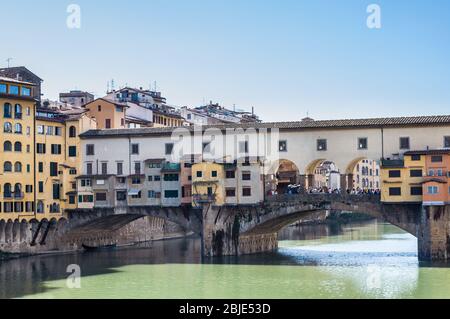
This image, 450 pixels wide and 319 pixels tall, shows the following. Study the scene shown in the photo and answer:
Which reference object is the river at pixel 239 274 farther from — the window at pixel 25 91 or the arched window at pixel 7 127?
the window at pixel 25 91

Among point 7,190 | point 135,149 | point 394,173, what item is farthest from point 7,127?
point 394,173

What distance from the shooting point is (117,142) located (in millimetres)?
58000

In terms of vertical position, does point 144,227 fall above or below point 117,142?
below

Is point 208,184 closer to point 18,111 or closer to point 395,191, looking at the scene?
point 395,191

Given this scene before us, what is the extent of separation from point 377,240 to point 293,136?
18.4 m

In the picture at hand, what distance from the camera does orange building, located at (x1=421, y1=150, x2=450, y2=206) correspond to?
4734 centimetres

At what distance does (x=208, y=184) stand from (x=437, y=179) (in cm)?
1476

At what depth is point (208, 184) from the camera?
2094 inches

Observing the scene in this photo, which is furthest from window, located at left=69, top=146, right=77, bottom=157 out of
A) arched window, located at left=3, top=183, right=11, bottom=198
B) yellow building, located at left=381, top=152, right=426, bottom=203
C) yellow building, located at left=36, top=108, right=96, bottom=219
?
yellow building, located at left=381, top=152, right=426, bottom=203

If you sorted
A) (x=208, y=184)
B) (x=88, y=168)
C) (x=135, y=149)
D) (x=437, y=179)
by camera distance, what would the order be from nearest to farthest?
(x=437, y=179) < (x=208, y=184) < (x=135, y=149) < (x=88, y=168)

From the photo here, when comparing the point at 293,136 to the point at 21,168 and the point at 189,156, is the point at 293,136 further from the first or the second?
the point at 21,168

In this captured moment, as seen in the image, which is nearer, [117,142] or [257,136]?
[257,136]

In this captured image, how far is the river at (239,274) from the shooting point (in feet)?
126
